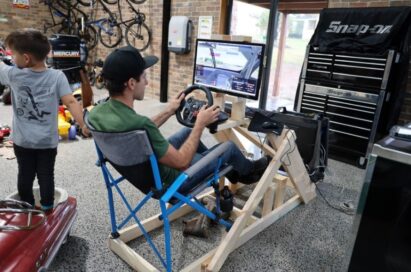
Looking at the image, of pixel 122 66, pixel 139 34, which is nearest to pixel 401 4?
pixel 122 66

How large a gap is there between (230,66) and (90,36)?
6085mm

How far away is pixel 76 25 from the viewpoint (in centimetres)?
733

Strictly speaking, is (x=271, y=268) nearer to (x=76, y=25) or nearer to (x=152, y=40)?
(x=152, y=40)

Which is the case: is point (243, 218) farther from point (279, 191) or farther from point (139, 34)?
point (139, 34)

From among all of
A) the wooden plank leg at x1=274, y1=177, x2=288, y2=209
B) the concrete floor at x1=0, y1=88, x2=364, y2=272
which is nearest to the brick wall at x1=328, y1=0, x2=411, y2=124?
the concrete floor at x1=0, y1=88, x2=364, y2=272

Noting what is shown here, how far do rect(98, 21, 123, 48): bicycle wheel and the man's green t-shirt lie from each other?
552 centimetres

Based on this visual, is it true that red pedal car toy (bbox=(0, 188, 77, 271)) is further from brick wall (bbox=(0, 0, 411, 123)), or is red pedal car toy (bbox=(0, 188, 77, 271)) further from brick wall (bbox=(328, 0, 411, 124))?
brick wall (bbox=(0, 0, 411, 123))

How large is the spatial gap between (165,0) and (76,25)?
10.0 feet

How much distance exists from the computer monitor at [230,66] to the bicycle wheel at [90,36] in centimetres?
566

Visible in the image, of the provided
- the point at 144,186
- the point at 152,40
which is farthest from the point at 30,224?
the point at 152,40

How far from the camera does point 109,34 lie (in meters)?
6.62

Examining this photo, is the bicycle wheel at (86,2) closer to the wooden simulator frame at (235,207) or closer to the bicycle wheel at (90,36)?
the bicycle wheel at (90,36)

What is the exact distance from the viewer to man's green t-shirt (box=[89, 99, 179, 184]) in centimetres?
135

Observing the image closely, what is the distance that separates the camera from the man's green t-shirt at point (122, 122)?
135 centimetres
